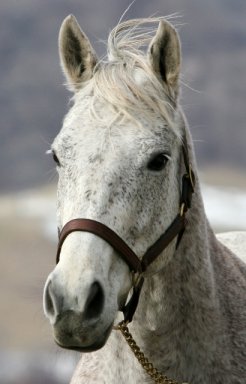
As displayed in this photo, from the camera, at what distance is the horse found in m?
4.28

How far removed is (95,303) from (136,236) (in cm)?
56

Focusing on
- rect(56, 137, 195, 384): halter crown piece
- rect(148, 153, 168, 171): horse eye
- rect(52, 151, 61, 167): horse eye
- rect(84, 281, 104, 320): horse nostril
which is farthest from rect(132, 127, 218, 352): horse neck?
rect(52, 151, 61, 167): horse eye

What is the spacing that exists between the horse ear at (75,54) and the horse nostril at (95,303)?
1.59 m

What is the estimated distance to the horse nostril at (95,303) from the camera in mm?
4137

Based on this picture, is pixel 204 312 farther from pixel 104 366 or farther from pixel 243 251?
pixel 243 251

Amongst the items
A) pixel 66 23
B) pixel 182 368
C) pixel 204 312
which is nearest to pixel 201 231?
pixel 204 312

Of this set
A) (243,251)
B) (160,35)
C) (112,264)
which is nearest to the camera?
(112,264)

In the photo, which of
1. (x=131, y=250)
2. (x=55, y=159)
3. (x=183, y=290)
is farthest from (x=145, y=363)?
(x=55, y=159)

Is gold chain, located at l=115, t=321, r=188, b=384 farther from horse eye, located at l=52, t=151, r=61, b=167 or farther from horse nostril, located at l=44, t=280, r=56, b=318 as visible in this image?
horse eye, located at l=52, t=151, r=61, b=167

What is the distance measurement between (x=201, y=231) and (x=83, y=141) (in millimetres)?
1071

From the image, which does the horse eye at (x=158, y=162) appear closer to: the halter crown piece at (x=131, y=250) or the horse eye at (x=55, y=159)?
the halter crown piece at (x=131, y=250)

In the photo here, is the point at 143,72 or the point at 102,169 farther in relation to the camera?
the point at 143,72

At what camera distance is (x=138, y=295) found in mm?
4695

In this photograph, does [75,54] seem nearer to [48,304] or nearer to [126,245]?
[126,245]
